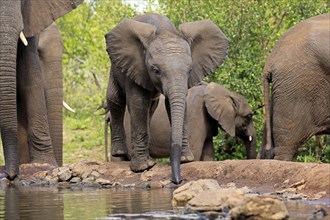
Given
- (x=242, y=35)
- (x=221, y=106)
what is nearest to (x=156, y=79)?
(x=221, y=106)

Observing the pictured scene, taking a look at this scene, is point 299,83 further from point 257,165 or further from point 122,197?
point 122,197

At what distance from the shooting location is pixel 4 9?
36.1 feet

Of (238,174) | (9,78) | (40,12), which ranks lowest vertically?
(238,174)

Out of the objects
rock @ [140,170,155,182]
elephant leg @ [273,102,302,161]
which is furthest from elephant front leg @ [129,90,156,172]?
elephant leg @ [273,102,302,161]

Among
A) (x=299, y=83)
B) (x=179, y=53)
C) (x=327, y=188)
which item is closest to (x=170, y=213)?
(x=327, y=188)

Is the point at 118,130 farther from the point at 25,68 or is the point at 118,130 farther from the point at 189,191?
the point at 189,191

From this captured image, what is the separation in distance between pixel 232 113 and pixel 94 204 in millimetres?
5928

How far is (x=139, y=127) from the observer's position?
11148 millimetres

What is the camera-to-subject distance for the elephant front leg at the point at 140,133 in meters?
11.0

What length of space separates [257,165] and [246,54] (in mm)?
5492

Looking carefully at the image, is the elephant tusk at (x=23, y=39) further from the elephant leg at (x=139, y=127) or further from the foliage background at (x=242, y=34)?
the foliage background at (x=242, y=34)

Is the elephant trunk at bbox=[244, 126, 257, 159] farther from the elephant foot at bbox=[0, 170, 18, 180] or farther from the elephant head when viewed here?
the elephant foot at bbox=[0, 170, 18, 180]

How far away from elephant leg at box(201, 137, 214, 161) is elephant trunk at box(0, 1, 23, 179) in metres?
3.28

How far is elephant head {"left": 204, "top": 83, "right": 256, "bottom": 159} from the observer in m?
14.1
